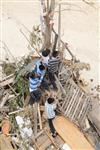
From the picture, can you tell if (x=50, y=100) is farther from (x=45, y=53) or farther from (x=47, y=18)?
A: (x=47, y=18)

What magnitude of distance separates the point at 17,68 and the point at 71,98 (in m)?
1.60

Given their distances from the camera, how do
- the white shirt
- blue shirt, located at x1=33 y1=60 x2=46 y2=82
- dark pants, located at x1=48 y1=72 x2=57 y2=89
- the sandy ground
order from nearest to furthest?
the white shirt < blue shirt, located at x1=33 y1=60 x2=46 y2=82 < dark pants, located at x1=48 y1=72 x2=57 y2=89 < the sandy ground

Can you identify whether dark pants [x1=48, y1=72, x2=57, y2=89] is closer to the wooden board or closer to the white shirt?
the white shirt

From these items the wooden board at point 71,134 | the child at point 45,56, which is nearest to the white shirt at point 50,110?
the wooden board at point 71,134

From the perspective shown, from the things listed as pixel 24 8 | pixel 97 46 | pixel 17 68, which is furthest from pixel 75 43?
pixel 17 68

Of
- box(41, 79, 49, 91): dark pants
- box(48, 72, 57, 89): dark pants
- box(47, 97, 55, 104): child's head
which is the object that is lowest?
box(47, 97, 55, 104): child's head

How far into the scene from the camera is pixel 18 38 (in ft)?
66.5

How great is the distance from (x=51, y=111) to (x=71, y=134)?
30.4 inches

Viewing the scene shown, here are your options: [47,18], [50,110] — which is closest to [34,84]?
[50,110]

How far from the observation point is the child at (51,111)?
51.4 feet

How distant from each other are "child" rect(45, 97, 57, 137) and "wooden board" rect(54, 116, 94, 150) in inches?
4.9

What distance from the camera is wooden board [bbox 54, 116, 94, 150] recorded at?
623 inches

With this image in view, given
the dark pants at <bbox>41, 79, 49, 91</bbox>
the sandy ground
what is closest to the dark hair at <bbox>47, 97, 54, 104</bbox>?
the dark pants at <bbox>41, 79, 49, 91</bbox>

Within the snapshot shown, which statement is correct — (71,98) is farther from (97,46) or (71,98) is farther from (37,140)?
(97,46)
